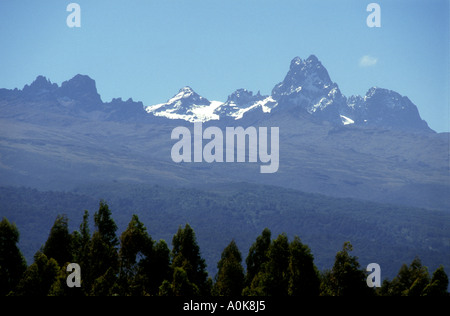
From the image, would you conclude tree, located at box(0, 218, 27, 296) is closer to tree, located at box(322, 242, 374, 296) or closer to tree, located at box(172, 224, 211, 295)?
tree, located at box(172, 224, 211, 295)

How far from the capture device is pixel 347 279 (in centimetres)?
6475

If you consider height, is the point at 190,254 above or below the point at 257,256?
above

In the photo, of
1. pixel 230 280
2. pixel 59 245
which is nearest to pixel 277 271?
pixel 230 280

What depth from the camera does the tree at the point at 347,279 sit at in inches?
2530

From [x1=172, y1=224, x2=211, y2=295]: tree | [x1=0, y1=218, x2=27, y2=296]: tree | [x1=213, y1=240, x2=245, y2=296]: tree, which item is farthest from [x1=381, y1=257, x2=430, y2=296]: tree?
[x1=0, y1=218, x2=27, y2=296]: tree

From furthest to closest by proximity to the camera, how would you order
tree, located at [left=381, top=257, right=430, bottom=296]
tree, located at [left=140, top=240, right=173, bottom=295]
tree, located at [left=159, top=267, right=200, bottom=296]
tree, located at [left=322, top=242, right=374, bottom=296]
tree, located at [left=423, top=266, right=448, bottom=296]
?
tree, located at [left=140, top=240, right=173, bottom=295] < tree, located at [left=381, top=257, right=430, bottom=296] < tree, located at [left=159, top=267, right=200, bottom=296] < tree, located at [left=423, top=266, right=448, bottom=296] < tree, located at [left=322, top=242, right=374, bottom=296]

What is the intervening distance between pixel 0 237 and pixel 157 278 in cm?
1962

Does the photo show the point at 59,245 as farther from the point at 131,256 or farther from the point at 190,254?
the point at 190,254

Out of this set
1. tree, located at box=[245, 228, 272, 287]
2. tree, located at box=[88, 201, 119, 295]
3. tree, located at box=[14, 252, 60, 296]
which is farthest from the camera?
tree, located at box=[245, 228, 272, 287]

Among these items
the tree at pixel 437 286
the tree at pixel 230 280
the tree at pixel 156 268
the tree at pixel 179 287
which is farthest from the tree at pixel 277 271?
the tree at pixel 437 286

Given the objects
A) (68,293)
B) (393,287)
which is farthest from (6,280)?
(393,287)

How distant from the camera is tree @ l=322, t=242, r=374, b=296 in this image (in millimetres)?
64250
